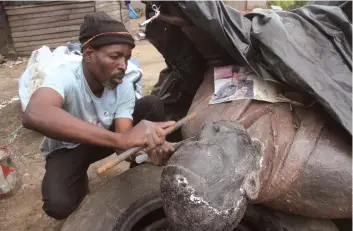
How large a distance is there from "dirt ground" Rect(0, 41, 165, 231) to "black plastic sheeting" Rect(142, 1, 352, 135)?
4.13ft

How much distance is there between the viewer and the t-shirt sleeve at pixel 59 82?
1712 mm

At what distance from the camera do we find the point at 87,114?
77.9 inches

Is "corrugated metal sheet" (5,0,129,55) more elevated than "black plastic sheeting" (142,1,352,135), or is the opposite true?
"black plastic sheeting" (142,1,352,135)

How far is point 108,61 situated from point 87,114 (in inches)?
15.6

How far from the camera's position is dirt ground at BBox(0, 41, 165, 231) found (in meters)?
2.45

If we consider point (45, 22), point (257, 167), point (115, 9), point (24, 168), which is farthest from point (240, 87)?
point (115, 9)

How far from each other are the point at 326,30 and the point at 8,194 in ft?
8.12

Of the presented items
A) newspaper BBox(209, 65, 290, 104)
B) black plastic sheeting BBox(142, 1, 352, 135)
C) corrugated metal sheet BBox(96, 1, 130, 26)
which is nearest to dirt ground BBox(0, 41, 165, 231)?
newspaper BBox(209, 65, 290, 104)

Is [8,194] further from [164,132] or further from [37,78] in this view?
[164,132]

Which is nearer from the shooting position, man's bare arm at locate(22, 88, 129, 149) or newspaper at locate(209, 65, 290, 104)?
man's bare arm at locate(22, 88, 129, 149)

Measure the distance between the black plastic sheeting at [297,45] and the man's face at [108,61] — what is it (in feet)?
1.15

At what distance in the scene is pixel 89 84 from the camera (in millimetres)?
1899

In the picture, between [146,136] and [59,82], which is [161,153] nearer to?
[146,136]

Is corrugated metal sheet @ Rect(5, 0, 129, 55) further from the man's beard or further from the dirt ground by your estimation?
the man's beard
